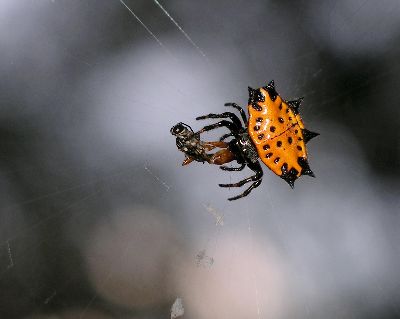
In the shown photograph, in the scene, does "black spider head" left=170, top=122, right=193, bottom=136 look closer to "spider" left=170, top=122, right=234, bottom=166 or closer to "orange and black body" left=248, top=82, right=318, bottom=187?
"spider" left=170, top=122, right=234, bottom=166

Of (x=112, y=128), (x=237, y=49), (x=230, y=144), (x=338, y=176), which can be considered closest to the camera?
(x=230, y=144)

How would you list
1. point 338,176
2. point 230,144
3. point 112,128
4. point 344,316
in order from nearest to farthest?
point 230,144 < point 112,128 < point 344,316 < point 338,176

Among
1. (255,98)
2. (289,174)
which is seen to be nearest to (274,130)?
(255,98)

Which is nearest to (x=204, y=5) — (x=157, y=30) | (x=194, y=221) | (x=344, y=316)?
(x=157, y=30)

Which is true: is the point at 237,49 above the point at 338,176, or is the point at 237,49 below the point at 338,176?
above

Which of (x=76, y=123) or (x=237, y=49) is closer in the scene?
(x=76, y=123)

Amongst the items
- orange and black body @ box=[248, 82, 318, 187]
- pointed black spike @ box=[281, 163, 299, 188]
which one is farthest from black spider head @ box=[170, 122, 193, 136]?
pointed black spike @ box=[281, 163, 299, 188]

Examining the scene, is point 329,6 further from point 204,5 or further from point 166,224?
point 166,224

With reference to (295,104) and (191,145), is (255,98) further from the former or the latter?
(191,145)

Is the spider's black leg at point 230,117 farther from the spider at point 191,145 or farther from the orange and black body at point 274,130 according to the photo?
the orange and black body at point 274,130
